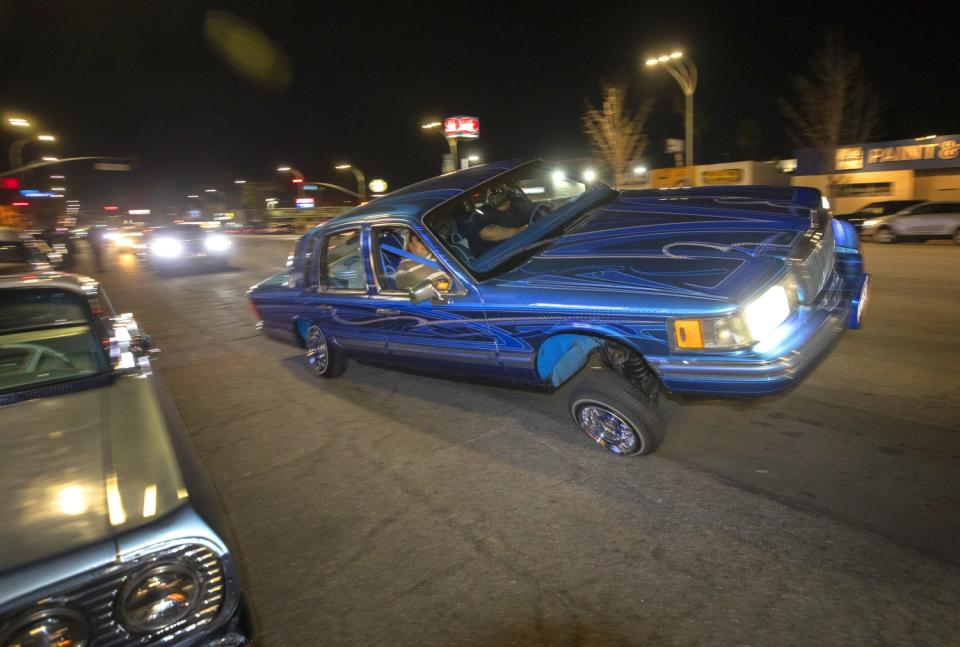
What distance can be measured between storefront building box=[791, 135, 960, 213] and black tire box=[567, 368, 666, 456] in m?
27.6

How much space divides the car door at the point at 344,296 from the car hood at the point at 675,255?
151 centimetres

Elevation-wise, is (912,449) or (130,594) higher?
(130,594)

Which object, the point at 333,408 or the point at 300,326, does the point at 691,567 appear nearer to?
the point at 333,408

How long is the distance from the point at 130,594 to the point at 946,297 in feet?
31.0

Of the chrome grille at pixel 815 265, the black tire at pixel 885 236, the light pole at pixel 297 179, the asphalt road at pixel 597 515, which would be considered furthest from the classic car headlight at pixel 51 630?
the light pole at pixel 297 179

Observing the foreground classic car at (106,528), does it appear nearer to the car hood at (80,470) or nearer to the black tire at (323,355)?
the car hood at (80,470)

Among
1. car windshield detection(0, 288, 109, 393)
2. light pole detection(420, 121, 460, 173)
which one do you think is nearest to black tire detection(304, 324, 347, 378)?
car windshield detection(0, 288, 109, 393)

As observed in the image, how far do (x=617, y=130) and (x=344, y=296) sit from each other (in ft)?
90.1

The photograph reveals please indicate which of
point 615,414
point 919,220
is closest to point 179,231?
point 615,414

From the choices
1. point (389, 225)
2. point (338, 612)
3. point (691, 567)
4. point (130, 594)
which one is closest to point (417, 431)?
point (389, 225)

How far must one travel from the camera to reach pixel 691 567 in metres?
2.65

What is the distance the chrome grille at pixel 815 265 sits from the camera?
344 centimetres

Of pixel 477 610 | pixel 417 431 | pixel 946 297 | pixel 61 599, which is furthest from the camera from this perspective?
pixel 946 297

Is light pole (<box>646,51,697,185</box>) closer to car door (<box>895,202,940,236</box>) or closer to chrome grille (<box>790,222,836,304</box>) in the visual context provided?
car door (<box>895,202,940,236</box>)
